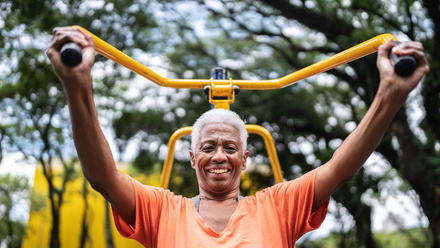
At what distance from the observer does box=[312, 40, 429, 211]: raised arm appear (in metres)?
1.23

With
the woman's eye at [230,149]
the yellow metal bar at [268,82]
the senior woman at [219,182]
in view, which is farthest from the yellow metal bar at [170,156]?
the woman's eye at [230,149]

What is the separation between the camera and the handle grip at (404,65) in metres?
1.21

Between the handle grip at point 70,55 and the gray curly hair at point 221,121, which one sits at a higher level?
the handle grip at point 70,55

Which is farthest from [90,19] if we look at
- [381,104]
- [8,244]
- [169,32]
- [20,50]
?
[8,244]

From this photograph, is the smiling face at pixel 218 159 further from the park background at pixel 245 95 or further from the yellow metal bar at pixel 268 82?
the park background at pixel 245 95

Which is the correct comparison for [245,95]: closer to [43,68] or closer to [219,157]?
[43,68]

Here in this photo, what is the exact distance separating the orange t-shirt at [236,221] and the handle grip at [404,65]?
0.50m

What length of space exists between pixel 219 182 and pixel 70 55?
0.87m

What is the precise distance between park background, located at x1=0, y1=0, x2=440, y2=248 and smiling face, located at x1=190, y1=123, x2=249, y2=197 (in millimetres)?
5093

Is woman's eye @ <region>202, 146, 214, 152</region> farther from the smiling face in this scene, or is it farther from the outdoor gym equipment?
the outdoor gym equipment

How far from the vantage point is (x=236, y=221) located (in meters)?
1.67

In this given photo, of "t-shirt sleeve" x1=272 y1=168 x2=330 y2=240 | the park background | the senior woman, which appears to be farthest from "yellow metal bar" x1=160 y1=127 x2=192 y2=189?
the park background

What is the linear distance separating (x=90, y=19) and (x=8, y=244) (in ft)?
33.4

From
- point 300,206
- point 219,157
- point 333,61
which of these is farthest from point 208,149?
point 333,61
